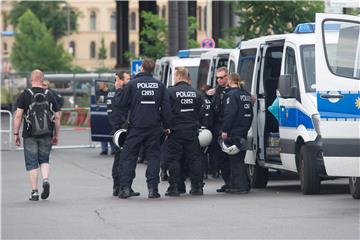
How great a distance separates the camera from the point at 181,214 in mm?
14500

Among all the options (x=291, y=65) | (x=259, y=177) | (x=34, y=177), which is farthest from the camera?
(x=259, y=177)

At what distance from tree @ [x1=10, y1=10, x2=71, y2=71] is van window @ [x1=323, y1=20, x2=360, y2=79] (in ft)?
312

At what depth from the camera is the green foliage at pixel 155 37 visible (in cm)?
4347

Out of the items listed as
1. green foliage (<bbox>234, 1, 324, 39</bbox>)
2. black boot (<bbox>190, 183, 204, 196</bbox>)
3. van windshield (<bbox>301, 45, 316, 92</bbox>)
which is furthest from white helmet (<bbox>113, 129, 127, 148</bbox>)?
green foliage (<bbox>234, 1, 324, 39</bbox>)

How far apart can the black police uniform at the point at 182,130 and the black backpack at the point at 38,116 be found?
5.68 feet

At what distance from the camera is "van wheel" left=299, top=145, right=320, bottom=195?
16.8 meters

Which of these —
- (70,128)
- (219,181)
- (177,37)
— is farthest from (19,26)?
(219,181)

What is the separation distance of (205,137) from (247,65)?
98.3 inches

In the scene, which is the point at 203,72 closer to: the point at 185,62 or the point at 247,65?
the point at 185,62

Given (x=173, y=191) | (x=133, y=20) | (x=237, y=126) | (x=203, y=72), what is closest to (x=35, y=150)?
(x=173, y=191)

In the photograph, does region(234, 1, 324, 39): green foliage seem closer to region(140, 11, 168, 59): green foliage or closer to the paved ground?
region(140, 11, 168, 59): green foliage

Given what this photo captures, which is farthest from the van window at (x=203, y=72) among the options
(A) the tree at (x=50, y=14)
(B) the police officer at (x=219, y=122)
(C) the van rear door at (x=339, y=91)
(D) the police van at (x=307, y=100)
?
(A) the tree at (x=50, y=14)

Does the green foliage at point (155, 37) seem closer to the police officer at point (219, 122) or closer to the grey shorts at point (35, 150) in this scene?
the police officer at point (219, 122)

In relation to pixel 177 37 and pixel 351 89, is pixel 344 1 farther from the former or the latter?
pixel 177 37
